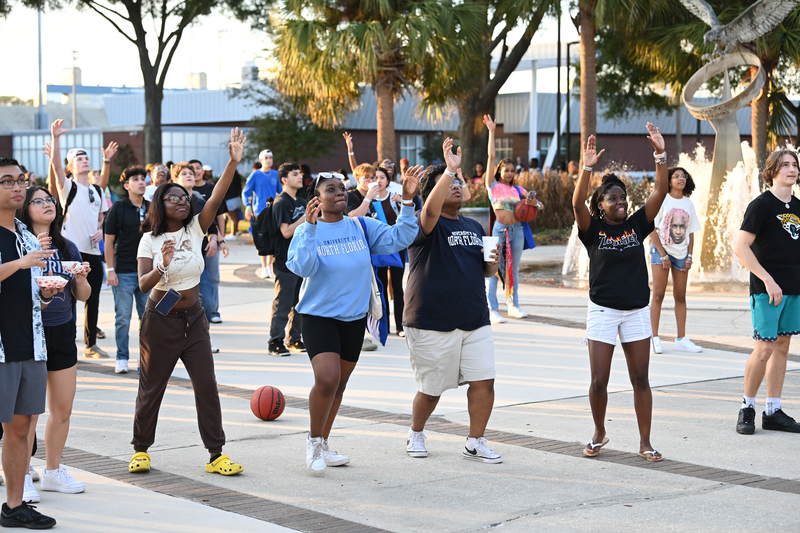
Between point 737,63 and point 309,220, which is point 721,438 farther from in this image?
point 737,63

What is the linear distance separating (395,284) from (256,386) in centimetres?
249

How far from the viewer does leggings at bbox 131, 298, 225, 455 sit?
549 cm

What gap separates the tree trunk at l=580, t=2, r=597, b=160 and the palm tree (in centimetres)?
259

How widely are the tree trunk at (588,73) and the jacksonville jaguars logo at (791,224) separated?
A: 51.3 ft

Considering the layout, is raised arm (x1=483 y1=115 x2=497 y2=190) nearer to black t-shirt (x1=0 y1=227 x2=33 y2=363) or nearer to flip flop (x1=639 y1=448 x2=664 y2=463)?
flip flop (x1=639 y1=448 x2=664 y2=463)

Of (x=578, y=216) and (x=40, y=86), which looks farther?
(x=40, y=86)

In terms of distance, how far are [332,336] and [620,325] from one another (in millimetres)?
1784

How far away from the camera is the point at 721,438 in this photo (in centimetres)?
621

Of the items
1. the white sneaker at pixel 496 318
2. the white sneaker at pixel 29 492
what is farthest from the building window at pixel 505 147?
the white sneaker at pixel 29 492

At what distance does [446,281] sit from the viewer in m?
5.68

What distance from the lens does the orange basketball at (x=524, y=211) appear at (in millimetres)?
10883

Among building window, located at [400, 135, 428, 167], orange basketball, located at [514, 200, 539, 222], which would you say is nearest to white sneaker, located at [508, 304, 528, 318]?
orange basketball, located at [514, 200, 539, 222]

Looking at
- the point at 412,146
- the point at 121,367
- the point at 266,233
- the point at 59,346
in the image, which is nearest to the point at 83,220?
the point at 121,367

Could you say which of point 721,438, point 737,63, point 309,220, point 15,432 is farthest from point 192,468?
point 737,63
